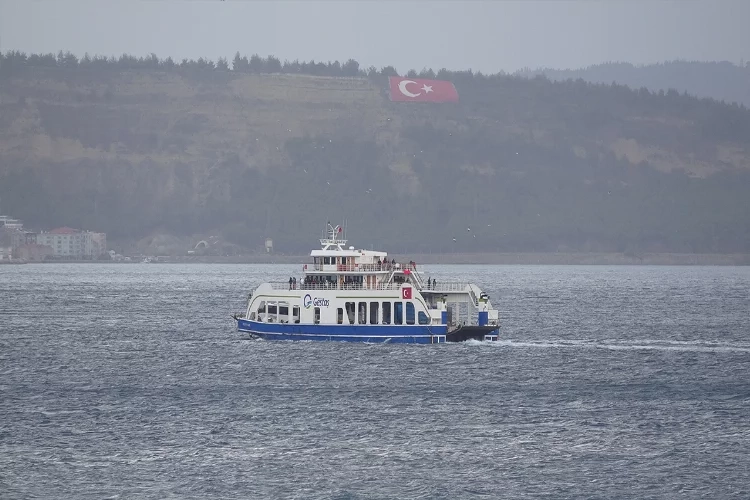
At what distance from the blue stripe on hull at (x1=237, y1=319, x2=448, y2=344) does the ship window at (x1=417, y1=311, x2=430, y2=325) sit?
37 cm

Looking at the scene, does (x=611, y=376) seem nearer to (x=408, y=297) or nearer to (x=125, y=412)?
(x=408, y=297)

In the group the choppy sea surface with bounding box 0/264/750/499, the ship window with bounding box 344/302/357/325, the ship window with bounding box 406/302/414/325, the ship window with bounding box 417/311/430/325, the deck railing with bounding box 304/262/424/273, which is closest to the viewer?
the choppy sea surface with bounding box 0/264/750/499

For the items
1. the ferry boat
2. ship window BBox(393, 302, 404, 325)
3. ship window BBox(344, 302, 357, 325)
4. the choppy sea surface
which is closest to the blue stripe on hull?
the ferry boat

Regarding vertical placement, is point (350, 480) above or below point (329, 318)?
below

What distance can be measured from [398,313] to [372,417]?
26325mm

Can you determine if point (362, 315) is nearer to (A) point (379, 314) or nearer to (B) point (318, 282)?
(A) point (379, 314)

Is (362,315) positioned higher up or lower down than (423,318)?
higher up

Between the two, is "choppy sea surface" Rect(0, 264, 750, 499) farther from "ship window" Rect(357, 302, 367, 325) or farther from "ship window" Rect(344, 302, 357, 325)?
"ship window" Rect(344, 302, 357, 325)

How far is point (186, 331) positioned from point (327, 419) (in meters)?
50.4

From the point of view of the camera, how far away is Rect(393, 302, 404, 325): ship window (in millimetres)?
89688

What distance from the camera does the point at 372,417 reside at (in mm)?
64125

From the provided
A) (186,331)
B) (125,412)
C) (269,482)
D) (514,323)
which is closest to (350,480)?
(269,482)

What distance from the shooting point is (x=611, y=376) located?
79.8 metres

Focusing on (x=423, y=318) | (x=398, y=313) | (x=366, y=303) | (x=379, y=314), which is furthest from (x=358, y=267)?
(x=423, y=318)
